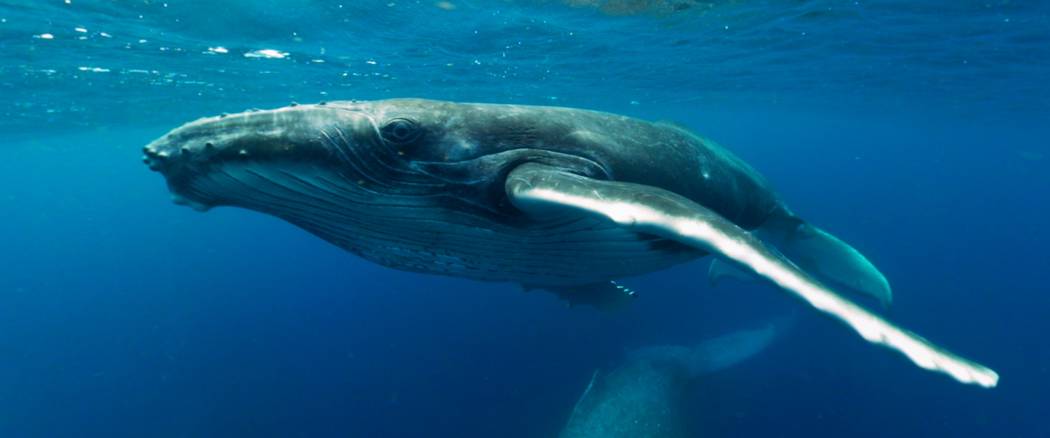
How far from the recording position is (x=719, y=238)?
9.45 feet

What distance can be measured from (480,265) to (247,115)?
2247 mm

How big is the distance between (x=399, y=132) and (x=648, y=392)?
350 inches

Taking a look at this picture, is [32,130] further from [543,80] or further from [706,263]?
[706,263]

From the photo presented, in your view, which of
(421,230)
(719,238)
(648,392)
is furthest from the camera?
(648,392)

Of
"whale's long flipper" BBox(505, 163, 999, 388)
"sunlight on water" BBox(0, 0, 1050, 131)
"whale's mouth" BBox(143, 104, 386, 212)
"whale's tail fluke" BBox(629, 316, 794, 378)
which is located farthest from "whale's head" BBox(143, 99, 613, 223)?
"sunlight on water" BBox(0, 0, 1050, 131)

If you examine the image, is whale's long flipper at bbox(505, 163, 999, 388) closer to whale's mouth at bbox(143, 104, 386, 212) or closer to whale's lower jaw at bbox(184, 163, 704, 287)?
whale's lower jaw at bbox(184, 163, 704, 287)

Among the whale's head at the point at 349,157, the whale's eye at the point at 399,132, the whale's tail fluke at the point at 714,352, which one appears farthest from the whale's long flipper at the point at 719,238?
the whale's tail fluke at the point at 714,352

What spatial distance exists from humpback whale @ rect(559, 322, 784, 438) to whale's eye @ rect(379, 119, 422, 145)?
7.61 metres

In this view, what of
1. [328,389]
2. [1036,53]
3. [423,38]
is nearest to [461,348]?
[328,389]

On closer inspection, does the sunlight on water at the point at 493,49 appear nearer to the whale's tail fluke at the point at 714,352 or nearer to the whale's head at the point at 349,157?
the whale's tail fluke at the point at 714,352

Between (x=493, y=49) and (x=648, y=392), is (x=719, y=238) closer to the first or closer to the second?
(x=648, y=392)

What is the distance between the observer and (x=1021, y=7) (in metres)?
15.5

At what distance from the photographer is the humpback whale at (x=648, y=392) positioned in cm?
1017

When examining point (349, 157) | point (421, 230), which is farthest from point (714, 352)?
point (349, 157)
